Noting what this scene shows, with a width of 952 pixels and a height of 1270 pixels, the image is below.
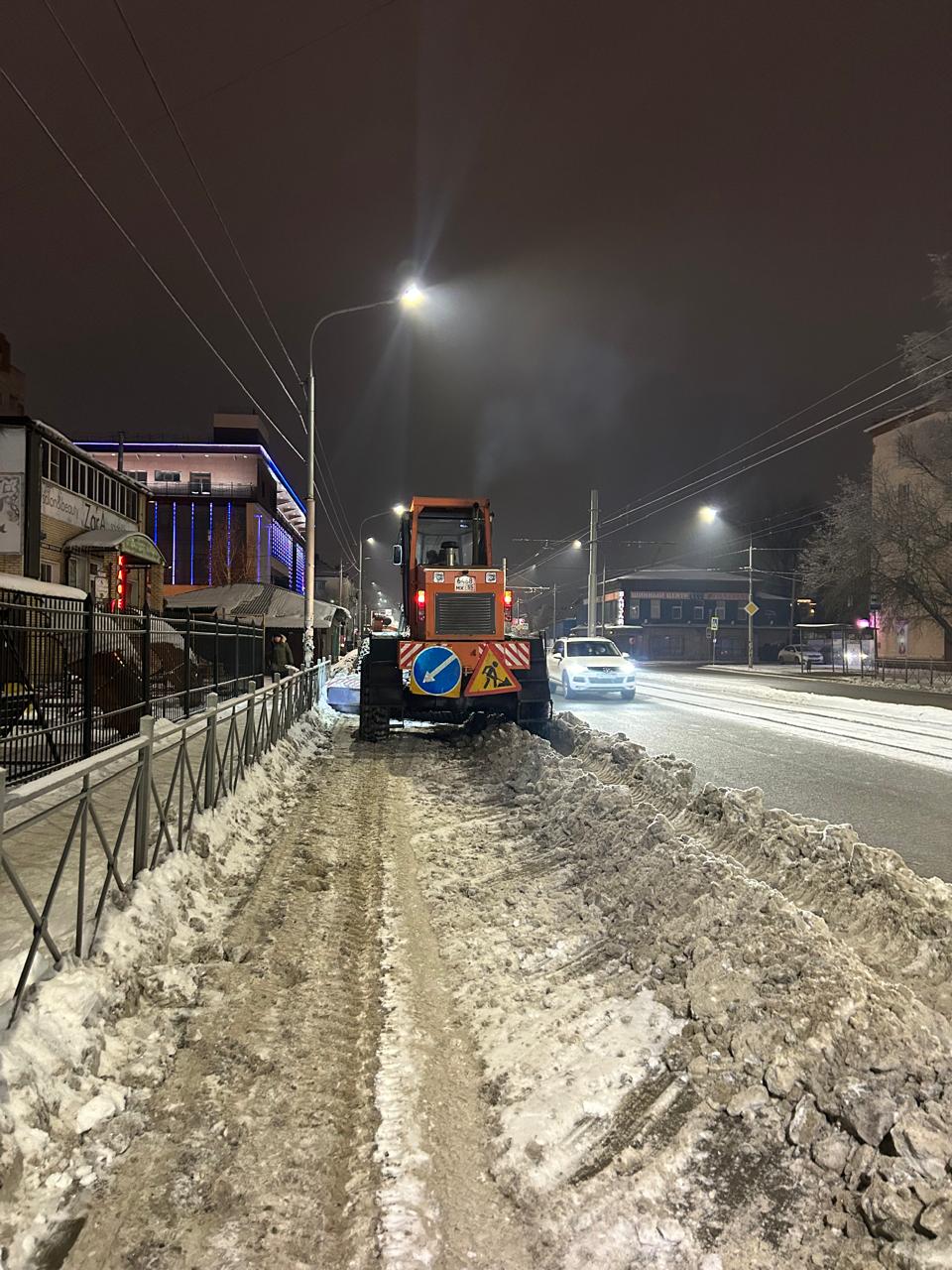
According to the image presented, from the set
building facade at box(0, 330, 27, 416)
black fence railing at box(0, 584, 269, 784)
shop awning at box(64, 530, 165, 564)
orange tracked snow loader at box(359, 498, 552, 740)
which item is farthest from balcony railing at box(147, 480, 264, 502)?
black fence railing at box(0, 584, 269, 784)

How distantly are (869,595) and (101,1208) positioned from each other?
4102cm

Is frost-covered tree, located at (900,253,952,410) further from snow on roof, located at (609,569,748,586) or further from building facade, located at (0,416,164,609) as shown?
snow on roof, located at (609,569,748,586)

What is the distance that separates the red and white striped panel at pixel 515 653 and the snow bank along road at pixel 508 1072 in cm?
681

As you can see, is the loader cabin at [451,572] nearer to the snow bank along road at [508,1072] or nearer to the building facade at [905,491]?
the snow bank along road at [508,1072]

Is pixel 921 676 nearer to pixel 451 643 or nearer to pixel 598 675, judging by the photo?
pixel 598 675

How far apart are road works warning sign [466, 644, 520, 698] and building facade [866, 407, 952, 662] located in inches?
1181

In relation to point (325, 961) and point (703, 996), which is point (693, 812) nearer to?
point (703, 996)

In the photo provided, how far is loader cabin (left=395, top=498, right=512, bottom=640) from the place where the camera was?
13016 millimetres

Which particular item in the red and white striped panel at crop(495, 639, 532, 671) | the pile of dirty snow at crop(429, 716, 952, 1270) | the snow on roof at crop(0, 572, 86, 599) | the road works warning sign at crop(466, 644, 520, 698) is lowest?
the pile of dirty snow at crop(429, 716, 952, 1270)

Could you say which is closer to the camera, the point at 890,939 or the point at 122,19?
the point at 890,939

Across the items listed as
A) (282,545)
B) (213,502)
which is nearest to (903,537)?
(213,502)

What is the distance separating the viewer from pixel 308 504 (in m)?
19.8

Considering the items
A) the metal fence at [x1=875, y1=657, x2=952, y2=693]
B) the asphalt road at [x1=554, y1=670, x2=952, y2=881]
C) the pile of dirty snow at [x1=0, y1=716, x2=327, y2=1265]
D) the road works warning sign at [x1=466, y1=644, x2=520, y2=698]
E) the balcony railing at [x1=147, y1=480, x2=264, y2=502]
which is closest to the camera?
the pile of dirty snow at [x1=0, y1=716, x2=327, y2=1265]

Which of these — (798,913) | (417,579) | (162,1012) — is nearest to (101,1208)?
(162,1012)
